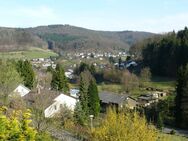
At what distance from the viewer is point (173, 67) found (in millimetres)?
85500

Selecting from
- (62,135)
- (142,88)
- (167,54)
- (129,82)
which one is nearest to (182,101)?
(62,135)

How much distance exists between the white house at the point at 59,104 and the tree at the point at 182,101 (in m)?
14.1

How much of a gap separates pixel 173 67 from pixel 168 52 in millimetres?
5483

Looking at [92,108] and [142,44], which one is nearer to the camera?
[92,108]

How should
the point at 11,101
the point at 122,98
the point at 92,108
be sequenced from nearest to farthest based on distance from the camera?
1. the point at 11,101
2. the point at 92,108
3. the point at 122,98

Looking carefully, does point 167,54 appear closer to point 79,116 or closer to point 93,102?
point 93,102

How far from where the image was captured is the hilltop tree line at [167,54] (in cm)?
8472

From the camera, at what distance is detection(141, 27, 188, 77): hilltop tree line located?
278ft

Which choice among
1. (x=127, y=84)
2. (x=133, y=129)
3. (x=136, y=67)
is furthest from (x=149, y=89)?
(x=133, y=129)

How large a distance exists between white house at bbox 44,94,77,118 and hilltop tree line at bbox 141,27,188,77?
145 ft

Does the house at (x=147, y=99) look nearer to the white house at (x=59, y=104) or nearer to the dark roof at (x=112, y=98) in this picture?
the dark roof at (x=112, y=98)

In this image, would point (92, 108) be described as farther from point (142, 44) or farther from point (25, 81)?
point (142, 44)

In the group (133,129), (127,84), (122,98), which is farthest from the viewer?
(127,84)

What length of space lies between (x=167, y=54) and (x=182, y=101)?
43.3 m
